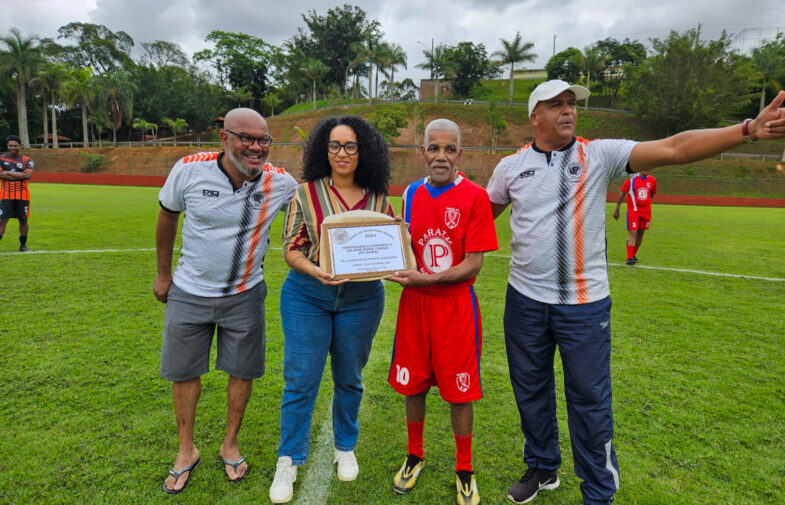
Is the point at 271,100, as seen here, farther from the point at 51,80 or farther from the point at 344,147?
the point at 344,147

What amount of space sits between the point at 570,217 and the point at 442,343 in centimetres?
100

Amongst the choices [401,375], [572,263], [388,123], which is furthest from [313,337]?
[388,123]

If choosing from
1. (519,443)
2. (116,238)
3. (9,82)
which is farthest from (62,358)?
(9,82)

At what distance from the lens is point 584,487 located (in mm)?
2463

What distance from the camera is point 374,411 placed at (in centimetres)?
354

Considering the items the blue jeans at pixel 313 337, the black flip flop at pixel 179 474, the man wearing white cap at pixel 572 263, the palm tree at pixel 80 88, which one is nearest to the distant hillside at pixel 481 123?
the palm tree at pixel 80 88

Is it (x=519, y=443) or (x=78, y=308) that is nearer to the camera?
(x=519, y=443)

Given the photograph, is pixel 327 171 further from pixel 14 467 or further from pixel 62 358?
pixel 62 358

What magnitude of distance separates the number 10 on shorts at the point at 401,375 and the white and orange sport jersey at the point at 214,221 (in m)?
1.06

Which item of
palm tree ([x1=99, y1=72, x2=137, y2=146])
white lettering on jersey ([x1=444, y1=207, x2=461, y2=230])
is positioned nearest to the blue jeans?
white lettering on jersey ([x1=444, y1=207, x2=461, y2=230])

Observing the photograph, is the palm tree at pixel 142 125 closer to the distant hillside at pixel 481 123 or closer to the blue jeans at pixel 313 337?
the distant hillside at pixel 481 123

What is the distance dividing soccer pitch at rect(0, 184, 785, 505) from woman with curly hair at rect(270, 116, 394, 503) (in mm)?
428

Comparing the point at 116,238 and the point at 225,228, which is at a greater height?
the point at 225,228

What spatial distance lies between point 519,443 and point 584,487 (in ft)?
2.20
